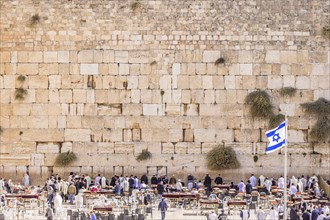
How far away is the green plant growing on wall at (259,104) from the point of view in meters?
30.6

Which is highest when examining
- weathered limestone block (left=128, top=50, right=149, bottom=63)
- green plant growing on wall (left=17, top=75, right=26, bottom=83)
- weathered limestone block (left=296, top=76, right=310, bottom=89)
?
weathered limestone block (left=128, top=50, right=149, bottom=63)

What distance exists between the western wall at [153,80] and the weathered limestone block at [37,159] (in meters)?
0.09

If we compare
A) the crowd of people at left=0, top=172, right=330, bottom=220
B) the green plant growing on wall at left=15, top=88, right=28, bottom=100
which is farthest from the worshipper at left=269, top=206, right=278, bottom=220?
the green plant growing on wall at left=15, top=88, right=28, bottom=100

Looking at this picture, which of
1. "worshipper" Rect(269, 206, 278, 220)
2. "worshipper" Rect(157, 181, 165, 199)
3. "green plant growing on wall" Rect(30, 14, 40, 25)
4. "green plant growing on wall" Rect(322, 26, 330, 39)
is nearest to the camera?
"worshipper" Rect(269, 206, 278, 220)

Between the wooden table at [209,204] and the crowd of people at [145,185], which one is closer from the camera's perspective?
the wooden table at [209,204]

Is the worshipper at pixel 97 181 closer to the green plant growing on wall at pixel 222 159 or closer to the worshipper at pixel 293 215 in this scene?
the green plant growing on wall at pixel 222 159

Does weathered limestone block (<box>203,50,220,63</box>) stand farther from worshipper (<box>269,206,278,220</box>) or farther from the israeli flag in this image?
worshipper (<box>269,206,278,220</box>)

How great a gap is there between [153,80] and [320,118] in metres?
5.68

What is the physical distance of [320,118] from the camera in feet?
101

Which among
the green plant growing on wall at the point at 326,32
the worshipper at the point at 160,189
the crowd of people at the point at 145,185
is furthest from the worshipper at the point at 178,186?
the green plant growing on wall at the point at 326,32

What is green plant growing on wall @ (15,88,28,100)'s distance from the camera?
31.1 m

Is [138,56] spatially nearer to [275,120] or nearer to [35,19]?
[35,19]

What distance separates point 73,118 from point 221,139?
16.4 feet

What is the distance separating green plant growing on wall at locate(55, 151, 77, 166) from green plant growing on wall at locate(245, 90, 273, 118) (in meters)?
6.06
